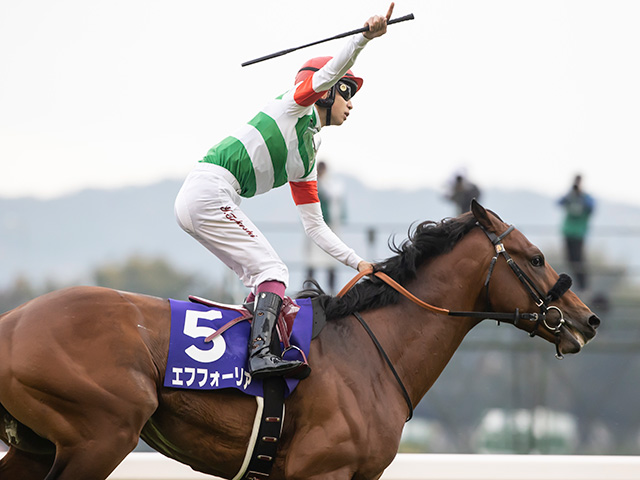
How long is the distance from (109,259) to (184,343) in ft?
118

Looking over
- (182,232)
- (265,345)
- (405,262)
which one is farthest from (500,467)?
(182,232)

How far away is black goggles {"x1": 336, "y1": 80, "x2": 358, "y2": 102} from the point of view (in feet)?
13.5

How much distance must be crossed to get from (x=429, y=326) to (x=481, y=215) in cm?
58

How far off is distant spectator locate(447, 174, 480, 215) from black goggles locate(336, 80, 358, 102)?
432cm

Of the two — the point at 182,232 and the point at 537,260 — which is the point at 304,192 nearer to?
the point at 537,260

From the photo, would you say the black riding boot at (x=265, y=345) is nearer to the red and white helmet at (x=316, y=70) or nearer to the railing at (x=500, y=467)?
the red and white helmet at (x=316, y=70)

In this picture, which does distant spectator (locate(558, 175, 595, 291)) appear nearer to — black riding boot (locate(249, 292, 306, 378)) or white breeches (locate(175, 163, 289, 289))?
white breeches (locate(175, 163, 289, 289))

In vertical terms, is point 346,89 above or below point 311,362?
above

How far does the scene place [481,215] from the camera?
400 centimetres

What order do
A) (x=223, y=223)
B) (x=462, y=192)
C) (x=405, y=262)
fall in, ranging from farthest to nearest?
(x=462, y=192) < (x=405, y=262) < (x=223, y=223)

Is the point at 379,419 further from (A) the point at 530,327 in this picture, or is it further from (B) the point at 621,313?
(B) the point at 621,313

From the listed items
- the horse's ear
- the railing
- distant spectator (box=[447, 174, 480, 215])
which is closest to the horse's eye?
the horse's ear

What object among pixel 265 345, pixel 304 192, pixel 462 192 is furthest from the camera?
pixel 462 192

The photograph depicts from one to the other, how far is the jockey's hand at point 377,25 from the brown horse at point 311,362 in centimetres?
93
